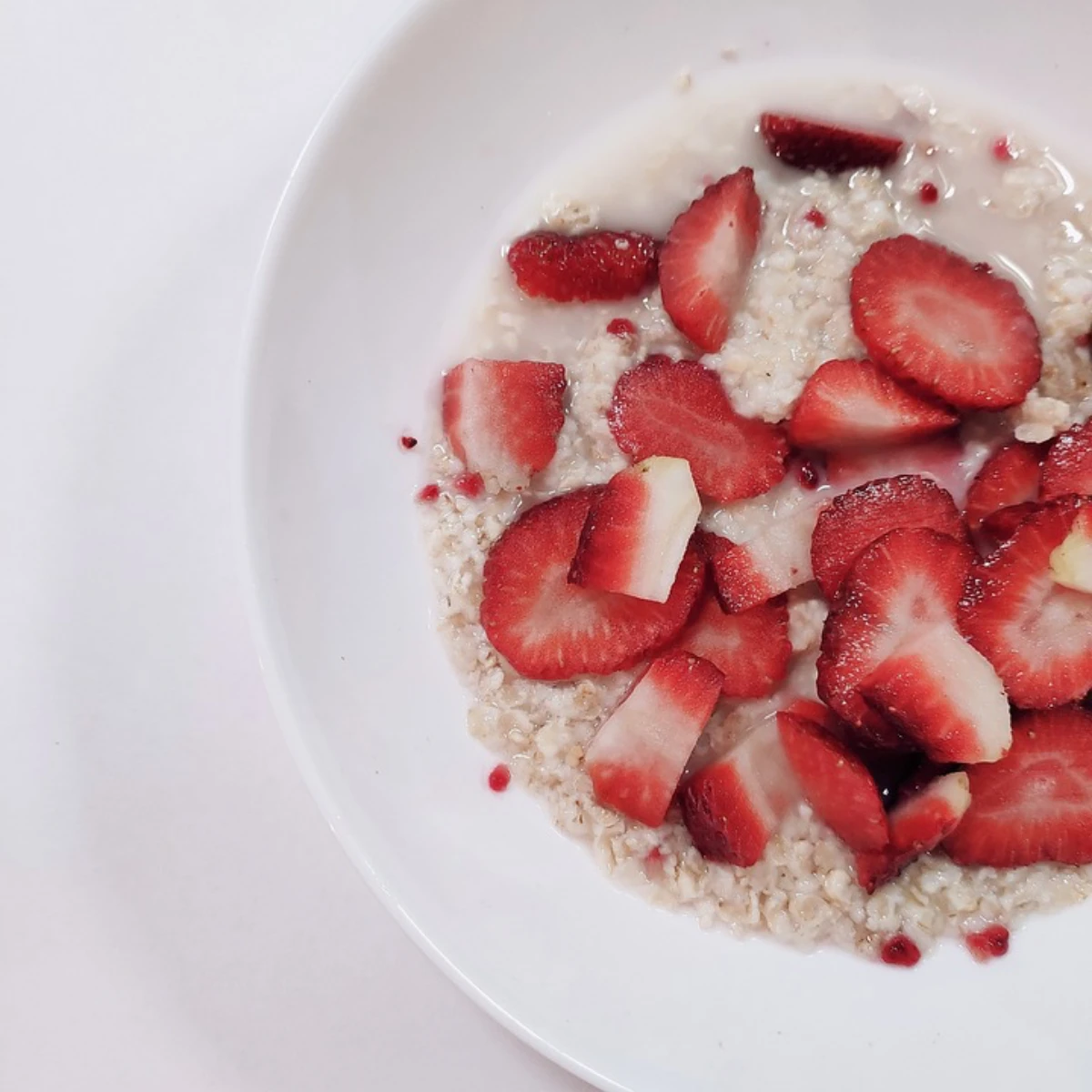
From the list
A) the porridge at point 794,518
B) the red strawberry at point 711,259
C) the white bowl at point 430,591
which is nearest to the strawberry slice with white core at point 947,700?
the porridge at point 794,518

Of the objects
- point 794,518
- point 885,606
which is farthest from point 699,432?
point 885,606

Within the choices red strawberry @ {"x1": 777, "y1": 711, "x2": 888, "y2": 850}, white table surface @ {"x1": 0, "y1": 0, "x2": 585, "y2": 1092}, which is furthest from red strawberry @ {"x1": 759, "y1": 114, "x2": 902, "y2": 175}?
red strawberry @ {"x1": 777, "y1": 711, "x2": 888, "y2": 850}

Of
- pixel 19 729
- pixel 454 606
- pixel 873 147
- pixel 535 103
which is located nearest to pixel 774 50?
pixel 873 147

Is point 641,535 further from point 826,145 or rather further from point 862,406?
point 826,145

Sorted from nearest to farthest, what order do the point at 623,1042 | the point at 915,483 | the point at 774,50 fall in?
the point at 623,1042 < the point at 915,483 < the point at 774,50

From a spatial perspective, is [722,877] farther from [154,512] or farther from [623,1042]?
[154,512]

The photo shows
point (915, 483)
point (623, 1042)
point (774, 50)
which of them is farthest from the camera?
point (774, 50)
